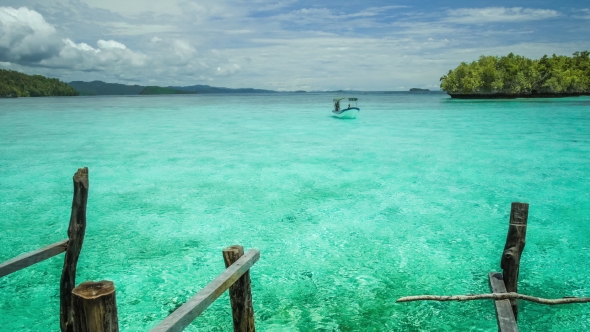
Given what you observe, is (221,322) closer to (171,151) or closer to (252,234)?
(252,234)

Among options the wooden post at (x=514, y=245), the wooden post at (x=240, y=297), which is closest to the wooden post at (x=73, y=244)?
the wooden post at (x=240, y=297)

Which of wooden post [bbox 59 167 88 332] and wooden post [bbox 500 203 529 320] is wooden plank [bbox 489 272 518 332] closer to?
wooden post [bbox 500 203 529 320]

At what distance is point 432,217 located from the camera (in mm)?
11477

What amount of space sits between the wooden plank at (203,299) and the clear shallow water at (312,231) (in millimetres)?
2057

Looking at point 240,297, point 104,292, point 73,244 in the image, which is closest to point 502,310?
point 240,297

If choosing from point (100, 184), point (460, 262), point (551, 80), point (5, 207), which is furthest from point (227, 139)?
point (551, 80)

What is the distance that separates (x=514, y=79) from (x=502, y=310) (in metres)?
116

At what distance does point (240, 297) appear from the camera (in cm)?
490

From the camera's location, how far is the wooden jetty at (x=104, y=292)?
2795 mm

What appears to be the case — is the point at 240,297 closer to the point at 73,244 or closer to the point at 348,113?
the point at 73,244

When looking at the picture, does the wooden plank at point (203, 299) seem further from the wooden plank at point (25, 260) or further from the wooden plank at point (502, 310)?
the wooden plank at point (502, 310)

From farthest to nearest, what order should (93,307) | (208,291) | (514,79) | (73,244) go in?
(514,79)
(73,244)
(208,291)
(93,307)

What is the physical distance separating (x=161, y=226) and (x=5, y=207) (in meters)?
5.41

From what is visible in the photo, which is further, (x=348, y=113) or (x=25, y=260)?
(x=348, y=113)
